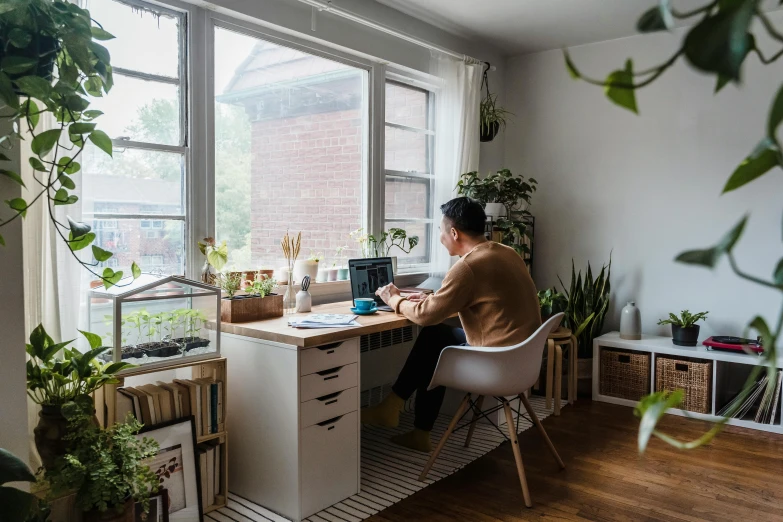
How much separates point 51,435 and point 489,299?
1.79m

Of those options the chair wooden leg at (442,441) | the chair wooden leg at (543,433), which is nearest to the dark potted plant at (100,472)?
the chair wooden leg at (442,441)

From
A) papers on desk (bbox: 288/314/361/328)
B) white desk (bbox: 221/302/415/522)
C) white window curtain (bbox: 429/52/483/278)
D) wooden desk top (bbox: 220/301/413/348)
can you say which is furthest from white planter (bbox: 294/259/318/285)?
white window curtain (bbox: 429/52/483/278)

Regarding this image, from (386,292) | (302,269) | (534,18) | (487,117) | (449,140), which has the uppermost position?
(534,18)

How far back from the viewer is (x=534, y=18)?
A: 13.7 feet

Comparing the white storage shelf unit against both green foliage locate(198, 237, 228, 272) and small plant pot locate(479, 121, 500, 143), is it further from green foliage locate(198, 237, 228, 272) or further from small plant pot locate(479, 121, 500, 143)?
green foliage locate(198, 237, 228, 272)

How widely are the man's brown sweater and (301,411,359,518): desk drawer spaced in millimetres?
610

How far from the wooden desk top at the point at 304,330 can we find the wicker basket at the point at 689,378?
6.50ft

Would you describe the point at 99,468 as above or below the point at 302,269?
below

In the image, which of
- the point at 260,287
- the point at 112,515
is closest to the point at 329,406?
the point at 260,287

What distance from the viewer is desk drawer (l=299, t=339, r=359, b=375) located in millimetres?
2531

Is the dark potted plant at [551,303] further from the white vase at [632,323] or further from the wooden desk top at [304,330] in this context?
the wooden desk top at [304,330]

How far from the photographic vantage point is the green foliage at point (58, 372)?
1.94 m

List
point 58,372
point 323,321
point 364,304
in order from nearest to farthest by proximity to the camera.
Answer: point 58,372, point 323,321, point 364,304

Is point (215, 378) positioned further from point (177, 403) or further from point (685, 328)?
point (685, 328)
